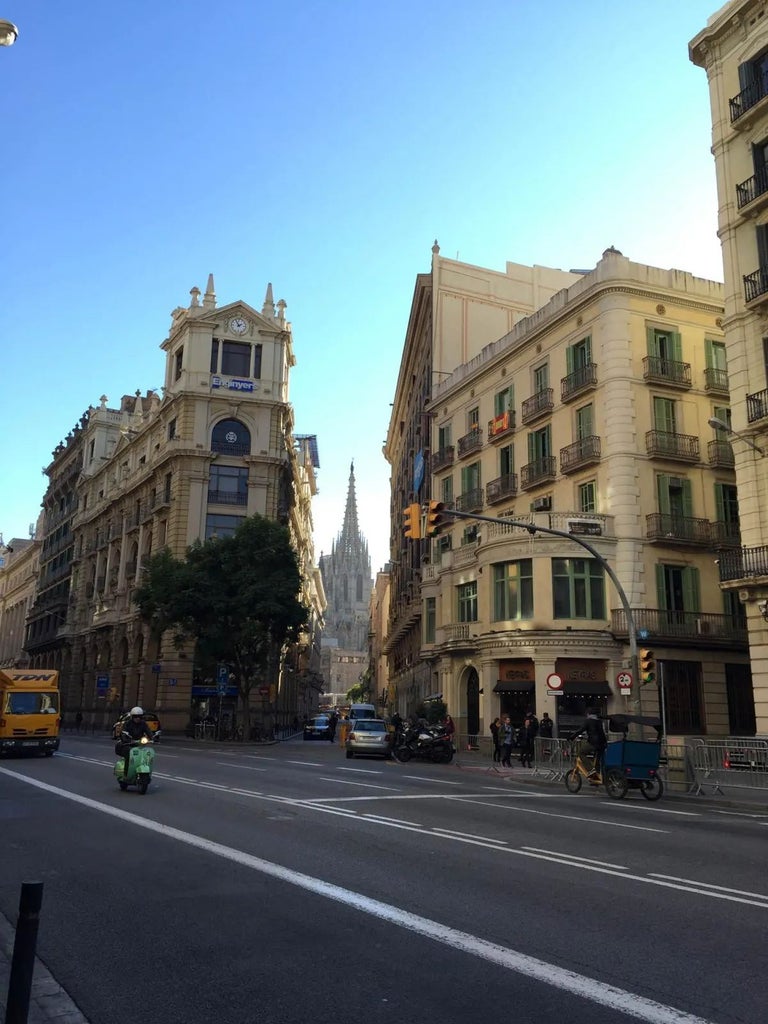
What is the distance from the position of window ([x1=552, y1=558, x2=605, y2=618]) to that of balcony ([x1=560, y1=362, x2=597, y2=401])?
21.7 ft

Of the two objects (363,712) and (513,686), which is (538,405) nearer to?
(513,686)

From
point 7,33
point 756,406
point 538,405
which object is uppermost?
point 538,405

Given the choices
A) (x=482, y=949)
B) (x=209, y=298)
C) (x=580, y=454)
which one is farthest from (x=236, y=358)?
(x=482, y=949)

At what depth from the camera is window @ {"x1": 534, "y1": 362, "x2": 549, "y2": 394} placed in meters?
34.4

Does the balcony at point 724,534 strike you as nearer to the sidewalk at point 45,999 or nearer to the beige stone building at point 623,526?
the beige stone building at point 623,526

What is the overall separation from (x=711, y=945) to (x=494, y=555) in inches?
1041

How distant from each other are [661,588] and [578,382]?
852cm

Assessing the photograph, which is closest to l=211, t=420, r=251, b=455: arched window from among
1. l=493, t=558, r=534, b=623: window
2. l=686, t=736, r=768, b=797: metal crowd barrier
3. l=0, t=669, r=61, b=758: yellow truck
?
l=493, t=558, r=534, b=623: window

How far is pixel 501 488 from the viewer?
35625 millimetres

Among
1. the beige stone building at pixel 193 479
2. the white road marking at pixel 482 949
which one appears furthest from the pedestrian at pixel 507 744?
the beige stone building at pixel 193 479

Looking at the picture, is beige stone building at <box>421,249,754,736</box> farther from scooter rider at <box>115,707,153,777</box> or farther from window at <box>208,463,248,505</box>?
window at <box>208,463,248,505</box>

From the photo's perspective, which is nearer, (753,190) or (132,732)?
(132,732)

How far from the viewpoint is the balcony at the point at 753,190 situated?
23.4 m

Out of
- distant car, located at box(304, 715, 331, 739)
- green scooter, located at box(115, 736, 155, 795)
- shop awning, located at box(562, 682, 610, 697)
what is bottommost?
distant car, located at box(304, 715, 331, 739)
